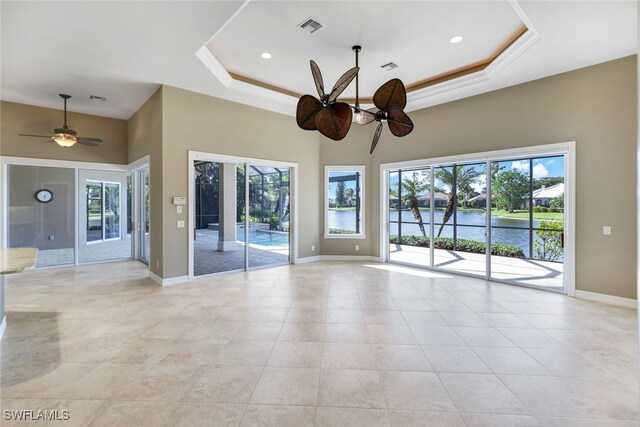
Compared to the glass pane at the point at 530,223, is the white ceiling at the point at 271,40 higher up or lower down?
higher up

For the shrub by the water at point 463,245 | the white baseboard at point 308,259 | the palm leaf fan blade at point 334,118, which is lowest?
the white baseboard at point 308,259

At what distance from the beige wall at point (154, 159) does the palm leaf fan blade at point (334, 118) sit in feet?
11.0

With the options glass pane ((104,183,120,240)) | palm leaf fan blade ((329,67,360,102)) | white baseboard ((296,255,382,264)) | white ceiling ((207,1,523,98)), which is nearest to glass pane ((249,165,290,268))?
white baseboard ((296,255,382,264))

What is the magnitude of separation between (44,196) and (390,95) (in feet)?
25.7

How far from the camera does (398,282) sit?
550 cm

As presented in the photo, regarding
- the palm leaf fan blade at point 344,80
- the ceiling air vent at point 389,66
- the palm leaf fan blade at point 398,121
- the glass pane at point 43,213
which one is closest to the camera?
the palm leaf fan blade at point 344,80

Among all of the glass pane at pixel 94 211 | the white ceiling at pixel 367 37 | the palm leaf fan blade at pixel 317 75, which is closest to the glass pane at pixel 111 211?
the glass pane at pixel 94 211

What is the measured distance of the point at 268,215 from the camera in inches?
273

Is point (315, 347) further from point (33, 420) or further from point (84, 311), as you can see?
point (84, 311)

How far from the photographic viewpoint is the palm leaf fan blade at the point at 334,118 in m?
3.48

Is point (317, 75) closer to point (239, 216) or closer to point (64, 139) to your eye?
point (239, 216)

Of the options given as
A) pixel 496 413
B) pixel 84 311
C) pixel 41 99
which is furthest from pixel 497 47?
pixel 41 99

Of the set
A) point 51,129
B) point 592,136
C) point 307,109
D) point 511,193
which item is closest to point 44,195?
point 51,129

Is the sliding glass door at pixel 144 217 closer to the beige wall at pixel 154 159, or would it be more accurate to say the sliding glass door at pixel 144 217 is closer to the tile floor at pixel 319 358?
the beige wall at pixel 154 159
